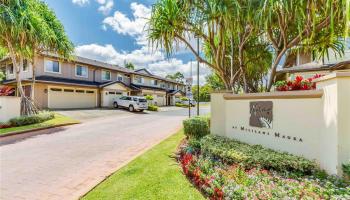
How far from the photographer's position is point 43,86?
2162cm

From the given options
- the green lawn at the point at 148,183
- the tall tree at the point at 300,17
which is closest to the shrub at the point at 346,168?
the green lawn at the point at 148,183

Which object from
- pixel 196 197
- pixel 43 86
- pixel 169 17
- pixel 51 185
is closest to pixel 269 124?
pixel 196 197

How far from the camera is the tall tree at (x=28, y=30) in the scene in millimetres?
12281

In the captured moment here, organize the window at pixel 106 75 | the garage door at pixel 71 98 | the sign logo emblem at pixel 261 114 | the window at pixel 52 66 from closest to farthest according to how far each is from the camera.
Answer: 1. the sign logo emblem at pixel 261 114
2. the garage door at pixel 71 98
3. the window at pixel 52 66
4. the window at pixel 106 75

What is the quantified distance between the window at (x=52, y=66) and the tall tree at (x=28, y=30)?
7372mm

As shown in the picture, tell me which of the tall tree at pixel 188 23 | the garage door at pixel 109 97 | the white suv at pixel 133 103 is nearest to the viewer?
the tall tree at pixel 188 23

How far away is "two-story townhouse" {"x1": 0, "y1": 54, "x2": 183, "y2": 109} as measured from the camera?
21.7 meters

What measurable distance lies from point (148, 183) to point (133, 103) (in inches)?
837

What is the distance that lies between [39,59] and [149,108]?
1414 centimetres

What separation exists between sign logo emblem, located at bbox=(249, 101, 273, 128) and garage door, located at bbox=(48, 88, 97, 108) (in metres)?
22.1

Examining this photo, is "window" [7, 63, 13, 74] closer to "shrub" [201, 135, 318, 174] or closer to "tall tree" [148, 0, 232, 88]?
"tall tree" [148, 0, 232, 88]

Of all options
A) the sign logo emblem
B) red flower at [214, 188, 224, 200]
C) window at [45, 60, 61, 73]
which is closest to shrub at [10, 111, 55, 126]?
window at [45, 60, 61, 73]

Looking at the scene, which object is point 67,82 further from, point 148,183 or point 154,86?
point 148,183

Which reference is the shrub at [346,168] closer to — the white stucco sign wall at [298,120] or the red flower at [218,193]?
the white stucco sign wall at [298,120]
